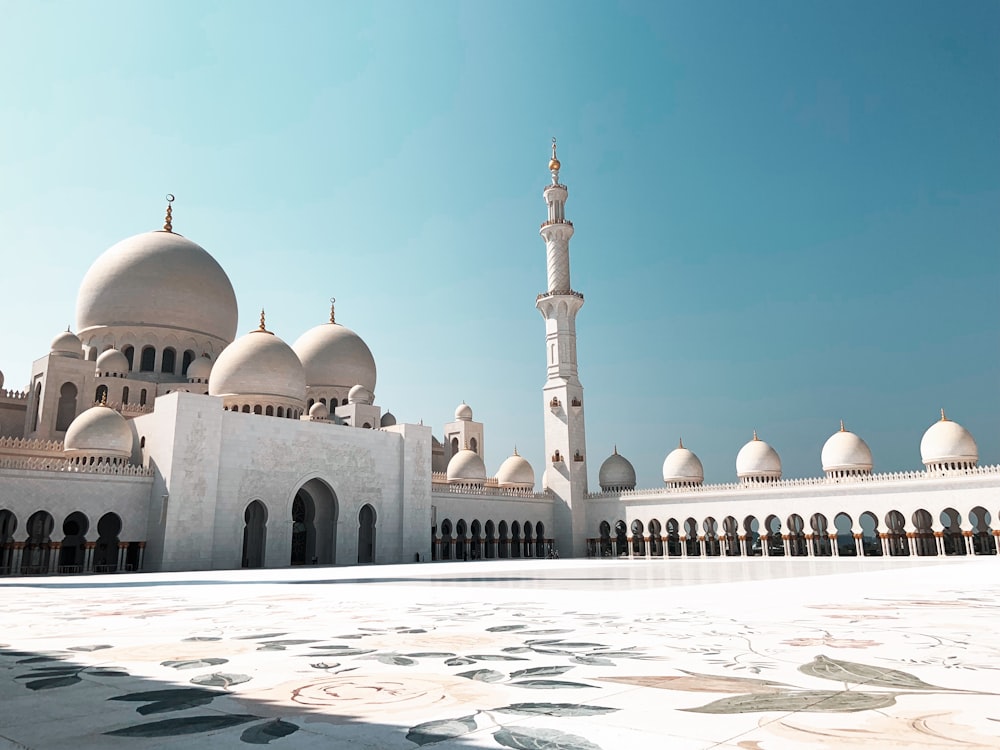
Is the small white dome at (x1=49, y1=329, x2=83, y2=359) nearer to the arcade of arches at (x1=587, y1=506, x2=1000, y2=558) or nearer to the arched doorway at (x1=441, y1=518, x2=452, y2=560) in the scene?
the arched doorway at (x1=441, y1=518, x2=452, y2=560)

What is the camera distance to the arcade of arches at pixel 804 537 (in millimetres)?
28188

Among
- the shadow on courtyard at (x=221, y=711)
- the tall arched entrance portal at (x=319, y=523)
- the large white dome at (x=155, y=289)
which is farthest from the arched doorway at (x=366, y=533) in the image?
the shadow on courtyard at (x=221, y=711)

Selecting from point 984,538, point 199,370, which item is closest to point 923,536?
point 984,538

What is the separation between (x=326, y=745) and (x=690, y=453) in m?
34.9

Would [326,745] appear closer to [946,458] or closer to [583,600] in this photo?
[583,600]

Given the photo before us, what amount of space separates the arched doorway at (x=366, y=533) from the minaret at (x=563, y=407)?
34.1 ft

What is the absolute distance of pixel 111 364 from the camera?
95.7ft

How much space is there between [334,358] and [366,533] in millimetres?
10312

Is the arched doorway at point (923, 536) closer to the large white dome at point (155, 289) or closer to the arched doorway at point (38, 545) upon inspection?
the arched doorway at point (38, 545)

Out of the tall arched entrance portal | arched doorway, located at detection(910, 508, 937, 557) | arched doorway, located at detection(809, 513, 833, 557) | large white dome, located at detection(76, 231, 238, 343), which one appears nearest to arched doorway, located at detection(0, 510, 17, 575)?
the tall arched entrance portal

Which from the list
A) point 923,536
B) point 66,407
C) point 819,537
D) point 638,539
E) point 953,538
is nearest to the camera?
point 66,407

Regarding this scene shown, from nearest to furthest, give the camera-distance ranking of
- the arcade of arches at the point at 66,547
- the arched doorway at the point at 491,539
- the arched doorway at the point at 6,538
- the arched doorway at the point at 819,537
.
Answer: the arched doorway at the point at 6,538, the arcade of arches at the point at 66,547, the arched doorway at the point at 819,537, the arched doorway at the point at 491,539

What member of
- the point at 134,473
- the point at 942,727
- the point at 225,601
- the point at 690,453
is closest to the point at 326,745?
the point at 942,727

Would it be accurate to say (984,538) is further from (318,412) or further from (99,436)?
(99,436)
